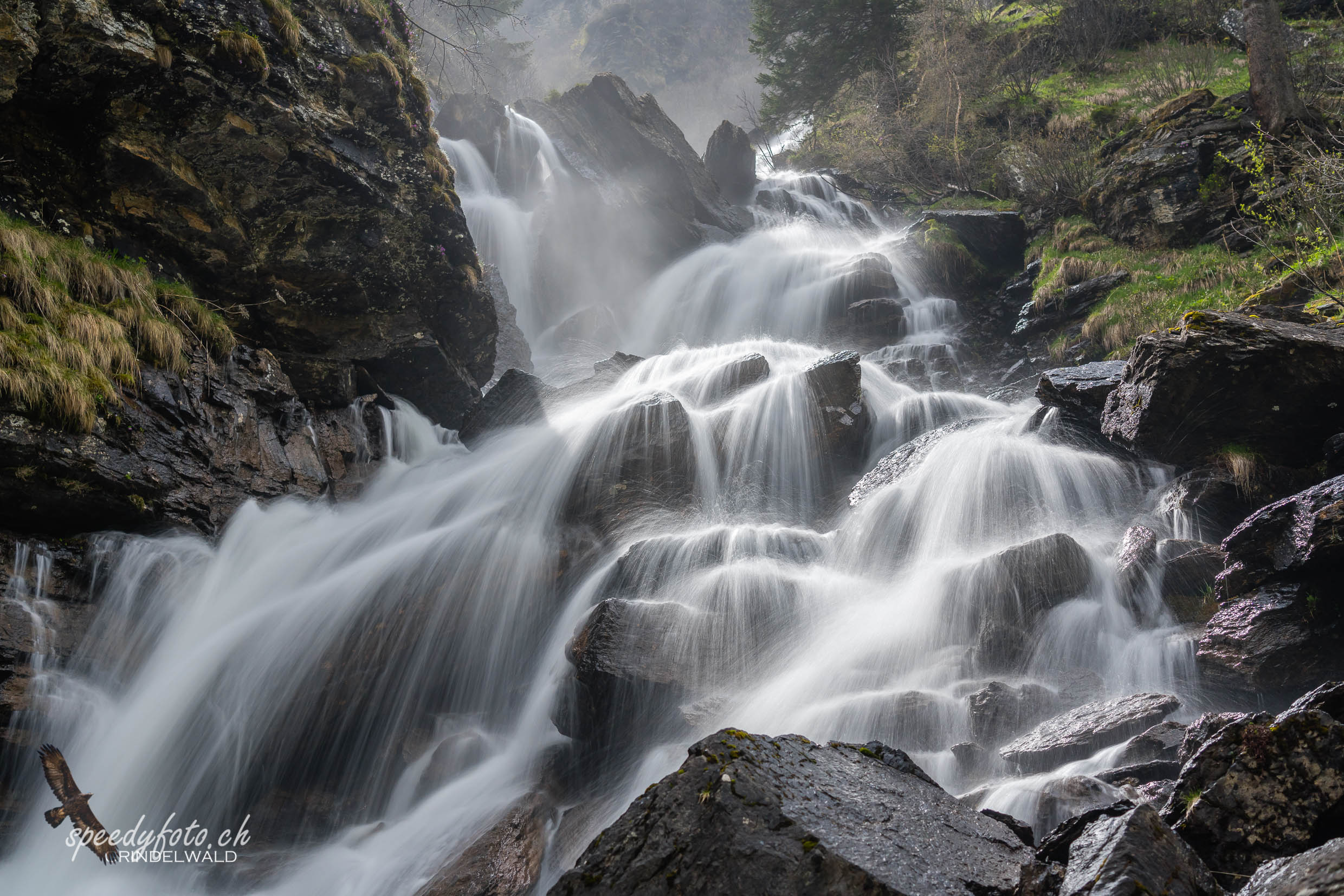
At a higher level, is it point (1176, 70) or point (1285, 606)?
point (1176, 70)

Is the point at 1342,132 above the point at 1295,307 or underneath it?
above

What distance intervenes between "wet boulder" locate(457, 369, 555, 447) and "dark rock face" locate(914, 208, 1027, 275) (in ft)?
38.3

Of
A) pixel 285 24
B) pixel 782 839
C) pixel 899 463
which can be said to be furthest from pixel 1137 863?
pixel 285 24

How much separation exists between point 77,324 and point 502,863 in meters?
6.61

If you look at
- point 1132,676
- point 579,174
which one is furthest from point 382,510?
point 579,174

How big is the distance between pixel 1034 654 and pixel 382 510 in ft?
27.5

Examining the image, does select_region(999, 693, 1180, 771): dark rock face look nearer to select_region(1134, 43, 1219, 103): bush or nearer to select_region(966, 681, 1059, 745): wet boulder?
select_region(966, 681, 1059, 745): wet boulder

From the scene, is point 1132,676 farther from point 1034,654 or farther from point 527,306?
point 527,306

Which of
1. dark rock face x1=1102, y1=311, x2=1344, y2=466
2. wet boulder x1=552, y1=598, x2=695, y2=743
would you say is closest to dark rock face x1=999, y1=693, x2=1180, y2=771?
wet boulder x1=552, y1=598, x2=695, y2=743

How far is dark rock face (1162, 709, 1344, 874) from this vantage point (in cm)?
254

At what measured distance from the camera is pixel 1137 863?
2217 mm

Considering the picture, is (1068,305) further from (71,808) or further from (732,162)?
(732,162)

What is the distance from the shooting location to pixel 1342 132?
1112cm

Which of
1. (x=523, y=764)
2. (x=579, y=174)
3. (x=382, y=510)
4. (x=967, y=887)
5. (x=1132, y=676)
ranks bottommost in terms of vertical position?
(x=1132, y=676)
